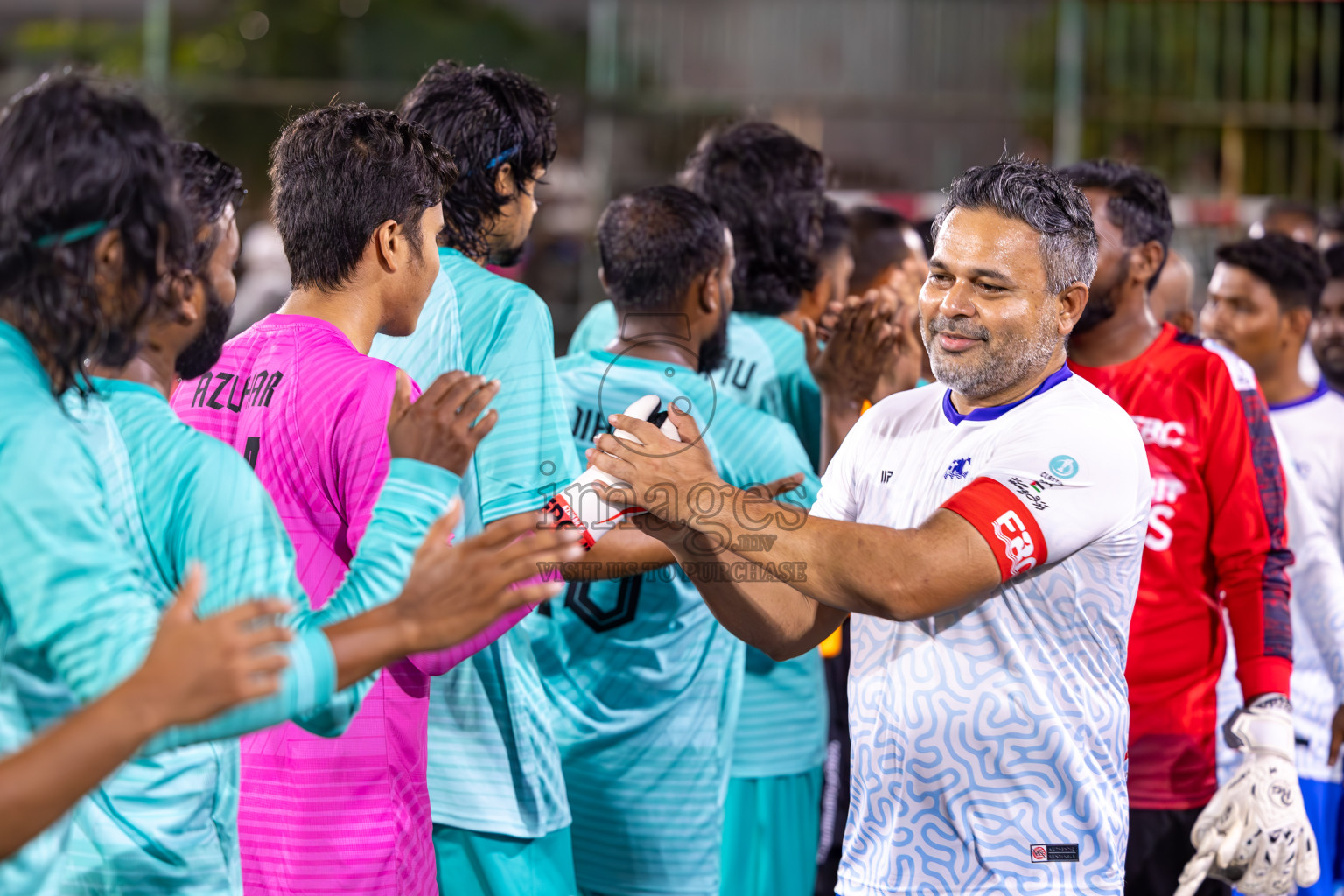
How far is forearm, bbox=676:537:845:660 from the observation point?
224 cm

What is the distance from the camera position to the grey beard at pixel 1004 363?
231 cm

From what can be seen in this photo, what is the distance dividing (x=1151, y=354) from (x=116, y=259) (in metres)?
2.61

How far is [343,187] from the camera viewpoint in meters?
2.18

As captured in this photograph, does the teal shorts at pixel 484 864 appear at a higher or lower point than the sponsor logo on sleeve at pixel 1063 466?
lower

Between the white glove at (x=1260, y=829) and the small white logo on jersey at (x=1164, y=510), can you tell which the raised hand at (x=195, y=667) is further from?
the small white logo on jersey at (x=1164, y=510)

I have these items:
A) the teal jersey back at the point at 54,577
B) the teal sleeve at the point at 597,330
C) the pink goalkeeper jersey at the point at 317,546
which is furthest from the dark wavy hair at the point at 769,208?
the teal jersey back at the point at 54,577

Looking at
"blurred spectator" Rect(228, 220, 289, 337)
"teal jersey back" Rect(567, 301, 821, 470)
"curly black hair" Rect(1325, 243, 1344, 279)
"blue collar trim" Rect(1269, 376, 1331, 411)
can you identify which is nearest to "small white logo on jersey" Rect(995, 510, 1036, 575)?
"teal jersey back" Rect(567, 301, 821, 470)

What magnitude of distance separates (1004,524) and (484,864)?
1.29 metres

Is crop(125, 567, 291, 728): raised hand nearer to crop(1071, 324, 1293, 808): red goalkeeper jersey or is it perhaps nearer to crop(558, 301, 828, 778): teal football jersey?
crop(558, 301, 828, 778): teal football jersey

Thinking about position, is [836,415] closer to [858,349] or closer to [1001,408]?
[858,349]

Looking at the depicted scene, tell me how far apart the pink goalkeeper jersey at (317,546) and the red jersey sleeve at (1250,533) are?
204 centimetres

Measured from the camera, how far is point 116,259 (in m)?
1.48

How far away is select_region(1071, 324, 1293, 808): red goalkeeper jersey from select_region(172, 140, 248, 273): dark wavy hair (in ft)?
7.33

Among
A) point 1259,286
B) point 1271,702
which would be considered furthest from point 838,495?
point 1259,286
